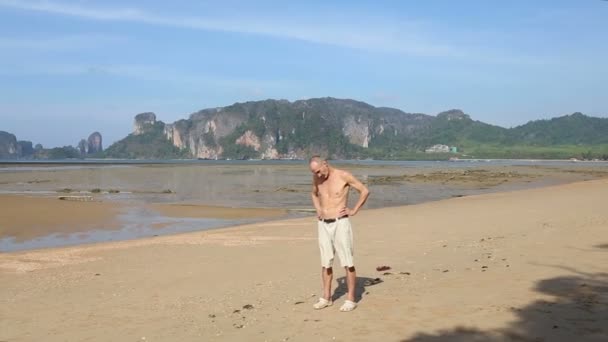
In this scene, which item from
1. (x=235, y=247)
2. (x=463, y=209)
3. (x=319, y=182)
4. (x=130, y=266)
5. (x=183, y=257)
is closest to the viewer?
(x=319, y=182)

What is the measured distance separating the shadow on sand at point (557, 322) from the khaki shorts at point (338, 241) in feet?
5.13

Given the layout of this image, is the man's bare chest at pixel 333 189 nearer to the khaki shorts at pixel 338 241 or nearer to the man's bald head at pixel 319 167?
the man's bald head at pixel 319 167

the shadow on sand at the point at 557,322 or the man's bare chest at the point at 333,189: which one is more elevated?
the man's bare chest at the point at 333,189

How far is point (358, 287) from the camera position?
7.73 meters

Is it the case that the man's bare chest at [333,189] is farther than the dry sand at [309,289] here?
Yes

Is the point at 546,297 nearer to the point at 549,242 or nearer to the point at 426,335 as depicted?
the point at 426,335

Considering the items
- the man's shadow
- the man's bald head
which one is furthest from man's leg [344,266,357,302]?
the man's bald head

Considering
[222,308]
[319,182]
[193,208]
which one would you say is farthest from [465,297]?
[193,208]

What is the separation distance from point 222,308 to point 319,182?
6.66 ft

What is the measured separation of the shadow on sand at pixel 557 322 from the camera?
4.99 meters

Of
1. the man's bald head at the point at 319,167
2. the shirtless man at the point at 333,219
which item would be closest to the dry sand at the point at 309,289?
the shirtless man at the point at 333,219

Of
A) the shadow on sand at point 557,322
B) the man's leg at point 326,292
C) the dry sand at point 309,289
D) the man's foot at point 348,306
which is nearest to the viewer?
the shadow on sand at point 557,322

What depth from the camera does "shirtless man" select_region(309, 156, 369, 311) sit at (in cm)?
660

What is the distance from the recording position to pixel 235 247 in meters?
12.2
